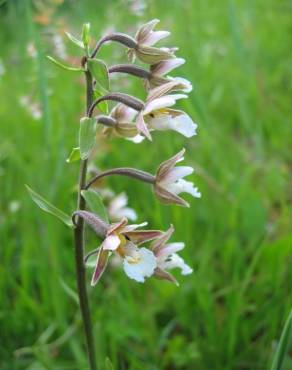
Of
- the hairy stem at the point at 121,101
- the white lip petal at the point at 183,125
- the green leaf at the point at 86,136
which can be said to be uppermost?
the hairy stem at the point at 121,101

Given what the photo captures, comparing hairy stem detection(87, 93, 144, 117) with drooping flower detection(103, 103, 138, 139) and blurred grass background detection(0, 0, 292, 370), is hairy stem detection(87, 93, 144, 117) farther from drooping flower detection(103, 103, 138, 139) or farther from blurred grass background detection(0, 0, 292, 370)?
blurred grass background detection(0, 0, 292, 370)

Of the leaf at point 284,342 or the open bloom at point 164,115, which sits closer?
the leaf at point 284,342

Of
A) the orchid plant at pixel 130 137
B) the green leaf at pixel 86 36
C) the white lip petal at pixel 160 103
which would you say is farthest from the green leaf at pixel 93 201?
the green leaf at pixel 86 36

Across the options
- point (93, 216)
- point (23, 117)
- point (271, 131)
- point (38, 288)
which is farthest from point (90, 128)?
point (23, 117)

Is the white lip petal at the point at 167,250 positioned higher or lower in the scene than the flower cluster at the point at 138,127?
lower

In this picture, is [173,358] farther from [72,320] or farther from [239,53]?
[239,53]

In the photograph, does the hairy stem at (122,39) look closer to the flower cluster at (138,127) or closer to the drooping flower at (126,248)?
the flower cluster at (138,127)

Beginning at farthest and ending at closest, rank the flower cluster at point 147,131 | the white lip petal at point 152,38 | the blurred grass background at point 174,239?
the blurred grass background at point 174,239, the white lip petal at point 152,38, the flower cluster at point 147,131

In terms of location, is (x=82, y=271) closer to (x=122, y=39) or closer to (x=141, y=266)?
(x=141, y=266)
